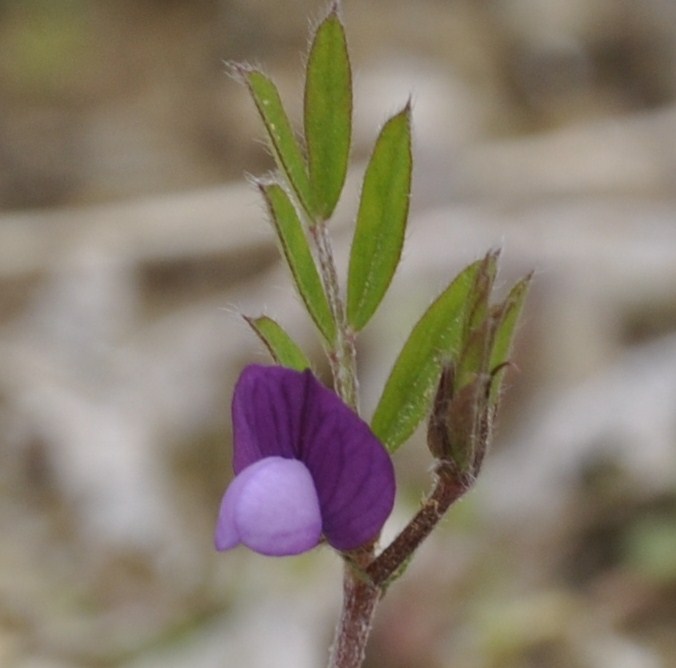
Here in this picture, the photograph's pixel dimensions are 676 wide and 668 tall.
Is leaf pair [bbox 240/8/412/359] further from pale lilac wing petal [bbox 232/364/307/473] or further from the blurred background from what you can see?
the blurred background

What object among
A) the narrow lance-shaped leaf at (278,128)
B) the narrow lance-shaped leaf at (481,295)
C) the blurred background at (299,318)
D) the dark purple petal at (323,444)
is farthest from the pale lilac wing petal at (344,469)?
the blurred background at (299,318)

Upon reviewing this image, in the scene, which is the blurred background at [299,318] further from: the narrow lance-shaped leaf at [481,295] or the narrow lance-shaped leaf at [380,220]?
the narrow lance-shaped leaf at [481,295]

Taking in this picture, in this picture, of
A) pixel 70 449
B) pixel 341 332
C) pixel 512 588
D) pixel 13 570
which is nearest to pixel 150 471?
pixel 70 449

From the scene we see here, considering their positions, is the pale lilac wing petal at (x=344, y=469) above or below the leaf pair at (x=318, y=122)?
below

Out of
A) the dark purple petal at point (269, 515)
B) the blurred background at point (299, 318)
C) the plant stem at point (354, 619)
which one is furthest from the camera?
the blurred background at point (299, 318)

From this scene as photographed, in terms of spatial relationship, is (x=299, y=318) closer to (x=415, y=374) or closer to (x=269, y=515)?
(x=415, y=374)

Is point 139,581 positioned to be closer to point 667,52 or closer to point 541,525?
point 541,525

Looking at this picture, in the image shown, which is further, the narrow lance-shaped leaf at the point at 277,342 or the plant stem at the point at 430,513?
the narrow lance-shaped leaf at the point at 277,342

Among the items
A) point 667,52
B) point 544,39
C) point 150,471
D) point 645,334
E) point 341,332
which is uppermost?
point 544,39
